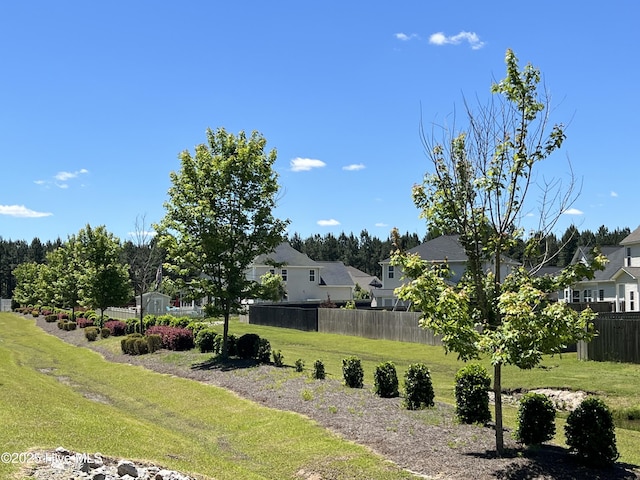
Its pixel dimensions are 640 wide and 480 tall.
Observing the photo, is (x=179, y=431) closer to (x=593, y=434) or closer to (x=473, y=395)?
(x=473, y=395)

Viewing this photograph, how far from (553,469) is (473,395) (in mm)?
2524

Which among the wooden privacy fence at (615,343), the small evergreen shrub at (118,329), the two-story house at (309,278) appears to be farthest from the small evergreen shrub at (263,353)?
the two-story house at (309,278)

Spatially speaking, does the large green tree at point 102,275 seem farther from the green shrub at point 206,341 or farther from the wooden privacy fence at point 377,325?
the green shrub at point 206,341

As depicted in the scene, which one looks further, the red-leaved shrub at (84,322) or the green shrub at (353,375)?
the red-leaved shrub at (84,322)

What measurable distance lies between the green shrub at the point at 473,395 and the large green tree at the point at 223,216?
11880 millimetres

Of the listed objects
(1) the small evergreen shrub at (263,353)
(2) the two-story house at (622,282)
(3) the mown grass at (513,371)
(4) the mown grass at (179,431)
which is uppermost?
(2) the two-story house at (622,282)

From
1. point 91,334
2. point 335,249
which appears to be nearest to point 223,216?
point 91,334

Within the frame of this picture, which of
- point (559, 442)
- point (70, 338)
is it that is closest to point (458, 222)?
point (559, 442)

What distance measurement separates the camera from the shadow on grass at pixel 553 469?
27.6 ft

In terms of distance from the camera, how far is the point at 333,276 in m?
69.4

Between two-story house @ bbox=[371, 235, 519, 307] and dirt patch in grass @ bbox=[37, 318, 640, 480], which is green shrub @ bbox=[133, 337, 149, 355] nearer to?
dirt patch in grass @ bbox=[37, 318, 640, 480]

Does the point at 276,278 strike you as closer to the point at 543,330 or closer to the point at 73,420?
the point at 73,420

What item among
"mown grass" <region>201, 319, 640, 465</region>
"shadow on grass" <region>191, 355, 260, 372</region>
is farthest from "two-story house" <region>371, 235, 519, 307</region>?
"shadow on grass" <region>191, 355, 260, 372</region>

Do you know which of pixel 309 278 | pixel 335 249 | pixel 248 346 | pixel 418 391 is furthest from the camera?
pixel 335 249
